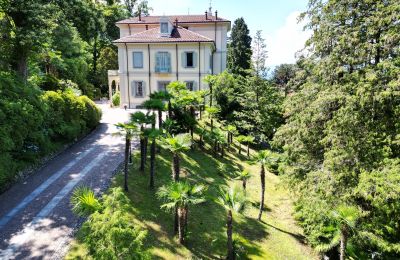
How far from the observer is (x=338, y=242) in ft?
45.3

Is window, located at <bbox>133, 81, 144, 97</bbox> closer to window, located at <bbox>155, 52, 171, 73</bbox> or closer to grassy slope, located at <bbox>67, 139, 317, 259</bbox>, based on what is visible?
window, located at <bbox>155, 52, 171, 73</bbox>

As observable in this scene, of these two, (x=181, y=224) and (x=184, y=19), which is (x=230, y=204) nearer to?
(x=181, y=224)

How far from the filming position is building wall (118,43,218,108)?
3425 cm

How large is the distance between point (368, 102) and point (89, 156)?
49.1 ft

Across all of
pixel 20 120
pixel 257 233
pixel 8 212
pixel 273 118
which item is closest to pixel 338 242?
pixel 257 233

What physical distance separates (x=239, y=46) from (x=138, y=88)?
19.6 m

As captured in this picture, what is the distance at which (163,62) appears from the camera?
34.9 m

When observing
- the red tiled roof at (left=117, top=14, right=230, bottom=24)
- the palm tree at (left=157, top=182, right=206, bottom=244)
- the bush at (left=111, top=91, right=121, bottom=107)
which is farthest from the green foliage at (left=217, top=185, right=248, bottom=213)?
the red tiled roof at (left=117, top=14, right=230, bottom=24)

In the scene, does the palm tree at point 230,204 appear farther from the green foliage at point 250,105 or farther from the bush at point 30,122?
the green foliage at point 250,105

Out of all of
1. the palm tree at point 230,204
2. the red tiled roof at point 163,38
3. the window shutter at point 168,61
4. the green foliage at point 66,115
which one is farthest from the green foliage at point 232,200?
the window shutter at point 168,61

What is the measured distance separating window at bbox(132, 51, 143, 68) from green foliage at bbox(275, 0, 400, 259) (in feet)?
74.7

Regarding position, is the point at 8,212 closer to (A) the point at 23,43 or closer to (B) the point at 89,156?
(B) the point at 89,156

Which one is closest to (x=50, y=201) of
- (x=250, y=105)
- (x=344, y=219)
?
(x=344, y=219)

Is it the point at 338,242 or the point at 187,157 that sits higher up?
the point at 187,157
